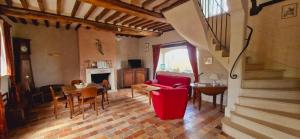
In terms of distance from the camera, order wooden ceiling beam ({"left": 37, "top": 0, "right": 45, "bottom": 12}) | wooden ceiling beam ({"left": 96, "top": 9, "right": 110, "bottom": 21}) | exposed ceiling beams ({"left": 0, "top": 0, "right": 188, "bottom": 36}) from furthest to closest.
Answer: wooden ceiling beam ({"left": 96, "top": 9, "right": 110, "bottom": 21}) < exposed ceiling beams ({"left": 0, "top": 0, "right": 188, "bottom": 36}) < wooden ceiling beam ({"left": 37, "top": 0, "right": 45, "bottom": 12})

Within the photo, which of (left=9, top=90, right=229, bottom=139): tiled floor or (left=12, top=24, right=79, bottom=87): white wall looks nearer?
(left=9, top=90, right=229, bottom=139): tiled floor

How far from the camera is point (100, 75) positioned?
6309 mm

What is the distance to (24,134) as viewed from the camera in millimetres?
2684

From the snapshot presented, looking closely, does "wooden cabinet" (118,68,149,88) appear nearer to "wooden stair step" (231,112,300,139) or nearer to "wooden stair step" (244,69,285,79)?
"wooden stair step" (244,69,285,79)

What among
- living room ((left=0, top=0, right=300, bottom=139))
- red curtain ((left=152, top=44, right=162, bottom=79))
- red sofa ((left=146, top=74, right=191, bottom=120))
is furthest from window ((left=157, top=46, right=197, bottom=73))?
red sofa ((left=146, top=74, right=191, bottom=120))

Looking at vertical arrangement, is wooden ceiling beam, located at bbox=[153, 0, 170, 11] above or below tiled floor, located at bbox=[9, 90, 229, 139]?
above

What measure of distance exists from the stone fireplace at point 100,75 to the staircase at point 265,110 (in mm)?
4771

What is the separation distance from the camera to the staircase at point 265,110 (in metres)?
2.00

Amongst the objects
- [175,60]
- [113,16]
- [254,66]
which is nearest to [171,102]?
[254,66]

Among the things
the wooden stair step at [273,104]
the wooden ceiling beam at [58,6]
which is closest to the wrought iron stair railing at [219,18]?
the wooden stair step at [273,104]

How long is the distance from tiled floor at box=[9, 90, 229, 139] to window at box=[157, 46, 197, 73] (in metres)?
2.11

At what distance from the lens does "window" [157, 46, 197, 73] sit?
5.53 meters

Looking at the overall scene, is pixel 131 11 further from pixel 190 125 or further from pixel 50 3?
pixel 190 125

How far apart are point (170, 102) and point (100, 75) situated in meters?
4.20
